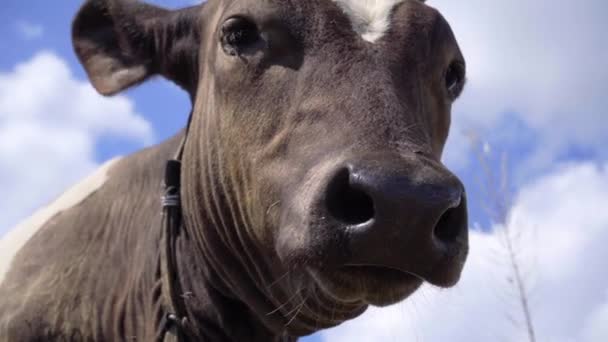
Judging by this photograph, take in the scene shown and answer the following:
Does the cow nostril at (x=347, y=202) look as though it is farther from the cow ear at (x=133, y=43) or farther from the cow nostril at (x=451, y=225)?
the cow ear at (x=133, y=43)

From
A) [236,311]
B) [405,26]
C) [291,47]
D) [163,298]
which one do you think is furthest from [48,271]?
[405,26]

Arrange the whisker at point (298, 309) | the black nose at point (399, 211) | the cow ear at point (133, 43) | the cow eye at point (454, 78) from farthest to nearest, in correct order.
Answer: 1. the cow ear at point (133, 43)
2. the cow eye at point (454, 78)
3. the whisker at point (298, 309)
4. the black nose at point (399, 211)

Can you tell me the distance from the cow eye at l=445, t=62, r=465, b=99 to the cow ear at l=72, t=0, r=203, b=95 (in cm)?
131

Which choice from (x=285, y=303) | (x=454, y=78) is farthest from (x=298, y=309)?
(x=454, y=78)

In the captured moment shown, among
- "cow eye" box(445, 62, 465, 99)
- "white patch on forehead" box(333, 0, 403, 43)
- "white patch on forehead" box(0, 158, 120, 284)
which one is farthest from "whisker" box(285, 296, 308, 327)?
"white patch on forehead" box(0, 158, 120, 284)

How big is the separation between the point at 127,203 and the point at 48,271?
1.92ft

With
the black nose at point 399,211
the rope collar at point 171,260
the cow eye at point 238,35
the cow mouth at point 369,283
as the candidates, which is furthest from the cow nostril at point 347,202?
the rope collar at point 171,260

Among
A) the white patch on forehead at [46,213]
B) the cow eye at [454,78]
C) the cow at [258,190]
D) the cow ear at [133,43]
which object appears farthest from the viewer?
the white patch on forehead at [46,213]

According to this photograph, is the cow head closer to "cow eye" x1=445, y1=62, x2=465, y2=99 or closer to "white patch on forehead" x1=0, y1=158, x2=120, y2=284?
"cow eye" x1=445, y1=62, x2=465, y2=99

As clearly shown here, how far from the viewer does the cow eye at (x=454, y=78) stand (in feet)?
12.7

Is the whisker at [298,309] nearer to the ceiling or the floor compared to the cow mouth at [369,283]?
nearer to the floor

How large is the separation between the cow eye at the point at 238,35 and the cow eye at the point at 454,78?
3.13 feet

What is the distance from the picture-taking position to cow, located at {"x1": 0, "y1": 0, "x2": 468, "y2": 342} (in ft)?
8.40

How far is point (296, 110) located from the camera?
3.10 metres
